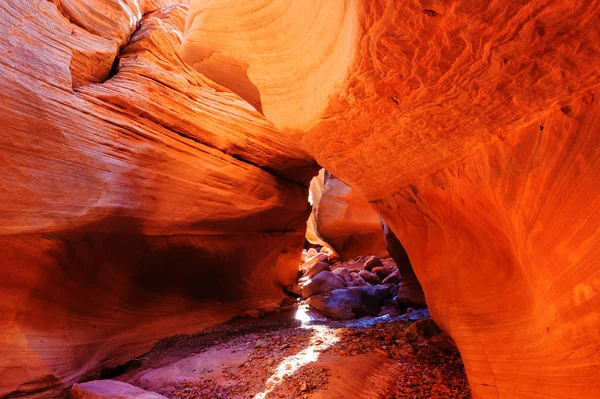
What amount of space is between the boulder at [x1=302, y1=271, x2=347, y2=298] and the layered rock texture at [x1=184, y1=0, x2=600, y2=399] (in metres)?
6.13

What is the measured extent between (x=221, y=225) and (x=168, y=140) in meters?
→ 2.20

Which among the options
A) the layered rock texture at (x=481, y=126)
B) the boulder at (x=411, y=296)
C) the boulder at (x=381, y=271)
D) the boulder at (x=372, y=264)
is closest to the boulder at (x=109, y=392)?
the layered rock texture at (x=481, y=126)

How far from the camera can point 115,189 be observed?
190 inches

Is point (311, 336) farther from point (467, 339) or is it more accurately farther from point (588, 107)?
point (588, 107)

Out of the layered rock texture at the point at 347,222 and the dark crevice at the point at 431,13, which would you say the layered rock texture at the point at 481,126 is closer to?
the dark crevice at the point at 431,13

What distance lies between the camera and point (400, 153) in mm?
2602

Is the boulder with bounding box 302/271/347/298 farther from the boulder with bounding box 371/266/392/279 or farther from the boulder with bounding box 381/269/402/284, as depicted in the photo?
the boulder with bounding box 371/266/392/279

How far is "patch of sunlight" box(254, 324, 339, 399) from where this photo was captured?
3.30 meters

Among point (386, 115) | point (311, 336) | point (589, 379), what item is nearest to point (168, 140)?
point (311, 336)

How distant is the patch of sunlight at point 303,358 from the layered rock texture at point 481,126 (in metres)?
1.85

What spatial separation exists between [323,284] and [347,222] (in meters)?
5.05

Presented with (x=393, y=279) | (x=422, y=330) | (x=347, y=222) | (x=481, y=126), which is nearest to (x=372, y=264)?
(x=393, y=279)

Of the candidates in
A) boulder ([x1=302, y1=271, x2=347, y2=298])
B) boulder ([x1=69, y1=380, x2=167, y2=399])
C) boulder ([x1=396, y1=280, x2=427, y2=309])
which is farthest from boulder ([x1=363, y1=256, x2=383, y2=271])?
boulder ([x1=69, y1=380, x2=167, y2=399])

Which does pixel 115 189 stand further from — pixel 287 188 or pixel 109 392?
pixel 287 188
